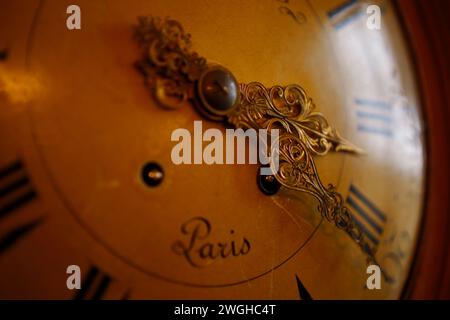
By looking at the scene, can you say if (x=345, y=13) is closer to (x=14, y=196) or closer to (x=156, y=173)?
(x=156, y=173)

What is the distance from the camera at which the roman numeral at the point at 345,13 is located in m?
0.82

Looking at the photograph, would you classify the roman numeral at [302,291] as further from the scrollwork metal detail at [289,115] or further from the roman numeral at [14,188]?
the roman numeral at [14,188]

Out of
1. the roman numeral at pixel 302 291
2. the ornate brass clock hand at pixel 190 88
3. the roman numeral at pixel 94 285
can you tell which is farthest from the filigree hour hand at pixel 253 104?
the roman numeral at pixel 94 285

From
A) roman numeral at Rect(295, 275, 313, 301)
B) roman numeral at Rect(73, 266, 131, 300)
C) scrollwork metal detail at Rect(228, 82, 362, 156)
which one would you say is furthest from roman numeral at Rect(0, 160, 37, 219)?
roman numeral at Rect(295, 275, 313, 301)

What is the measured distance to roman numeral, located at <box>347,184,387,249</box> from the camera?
792 millimetres

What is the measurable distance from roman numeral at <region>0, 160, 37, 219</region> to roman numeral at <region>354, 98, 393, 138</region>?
647 millimetres

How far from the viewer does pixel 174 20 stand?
59cm

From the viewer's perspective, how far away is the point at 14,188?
18.4 inches

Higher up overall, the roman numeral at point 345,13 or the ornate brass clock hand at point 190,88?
the roman numeral at point 345,13

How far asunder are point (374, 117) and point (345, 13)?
0.80ft

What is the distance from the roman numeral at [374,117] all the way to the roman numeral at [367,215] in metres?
0.14

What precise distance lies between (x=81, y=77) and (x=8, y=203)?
0.19 meters
